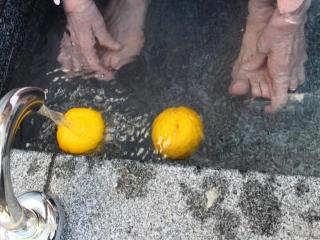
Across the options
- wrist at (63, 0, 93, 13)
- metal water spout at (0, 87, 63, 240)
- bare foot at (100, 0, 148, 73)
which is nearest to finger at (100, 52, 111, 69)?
bare foot at (100, 0, 148, 73)

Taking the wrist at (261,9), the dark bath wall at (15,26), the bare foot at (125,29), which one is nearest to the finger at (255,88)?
the wrist at (261,9)

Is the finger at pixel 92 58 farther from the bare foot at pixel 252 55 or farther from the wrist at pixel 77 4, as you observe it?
the bare foot at pixel 252 55

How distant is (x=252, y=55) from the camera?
114 inches

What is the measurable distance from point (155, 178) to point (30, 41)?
1.78m

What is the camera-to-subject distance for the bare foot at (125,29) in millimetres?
3100

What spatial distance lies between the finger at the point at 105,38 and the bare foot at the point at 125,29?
8 centimetres

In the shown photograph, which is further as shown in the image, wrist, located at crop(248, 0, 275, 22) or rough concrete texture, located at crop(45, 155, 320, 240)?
wrist, located at crop(248, 0, 275, 22)

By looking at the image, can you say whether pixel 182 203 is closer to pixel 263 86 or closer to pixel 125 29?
pixel 263 86

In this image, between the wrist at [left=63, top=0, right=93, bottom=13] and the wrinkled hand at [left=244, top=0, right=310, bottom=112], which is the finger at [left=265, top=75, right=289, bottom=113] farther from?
the wrist at [left=63, top=0, right=93, bottom=13]

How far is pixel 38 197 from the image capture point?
6.58 ft

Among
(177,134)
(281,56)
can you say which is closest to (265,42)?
(281,56)

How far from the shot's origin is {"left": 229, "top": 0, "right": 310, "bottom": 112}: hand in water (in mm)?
2532

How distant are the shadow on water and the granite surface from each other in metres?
0.55

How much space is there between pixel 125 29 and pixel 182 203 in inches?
60.7
